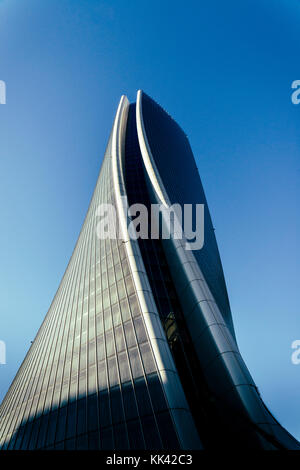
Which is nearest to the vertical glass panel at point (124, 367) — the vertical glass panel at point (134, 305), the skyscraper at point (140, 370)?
the skyscraper at point (140, 370)

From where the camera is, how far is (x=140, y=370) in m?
9.89

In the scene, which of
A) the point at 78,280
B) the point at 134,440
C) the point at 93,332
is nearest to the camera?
the point at 134,440

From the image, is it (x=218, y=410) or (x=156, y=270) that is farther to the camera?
(x=156, y=270)

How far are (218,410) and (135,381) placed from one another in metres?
4.20

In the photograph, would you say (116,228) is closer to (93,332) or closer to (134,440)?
(93,332)

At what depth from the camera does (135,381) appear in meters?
9.76

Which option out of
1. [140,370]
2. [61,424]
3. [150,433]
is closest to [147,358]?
[140,370]

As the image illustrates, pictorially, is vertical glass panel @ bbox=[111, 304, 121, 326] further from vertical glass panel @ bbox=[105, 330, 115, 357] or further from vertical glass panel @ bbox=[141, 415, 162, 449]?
vertical glass panel @ bbox=[141, 415, 162, 449]

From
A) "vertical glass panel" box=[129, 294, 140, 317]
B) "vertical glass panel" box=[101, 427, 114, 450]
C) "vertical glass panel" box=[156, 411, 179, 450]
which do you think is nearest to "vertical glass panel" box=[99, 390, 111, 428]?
"vertical glass panel" box=[101, 427, 114, 450]

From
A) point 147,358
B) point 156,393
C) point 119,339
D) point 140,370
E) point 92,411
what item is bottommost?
point 92,411

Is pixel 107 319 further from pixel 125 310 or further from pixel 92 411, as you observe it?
pixel 92 411

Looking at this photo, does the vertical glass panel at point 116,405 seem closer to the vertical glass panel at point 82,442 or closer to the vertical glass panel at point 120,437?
the vertical glass panel at point 120,437
